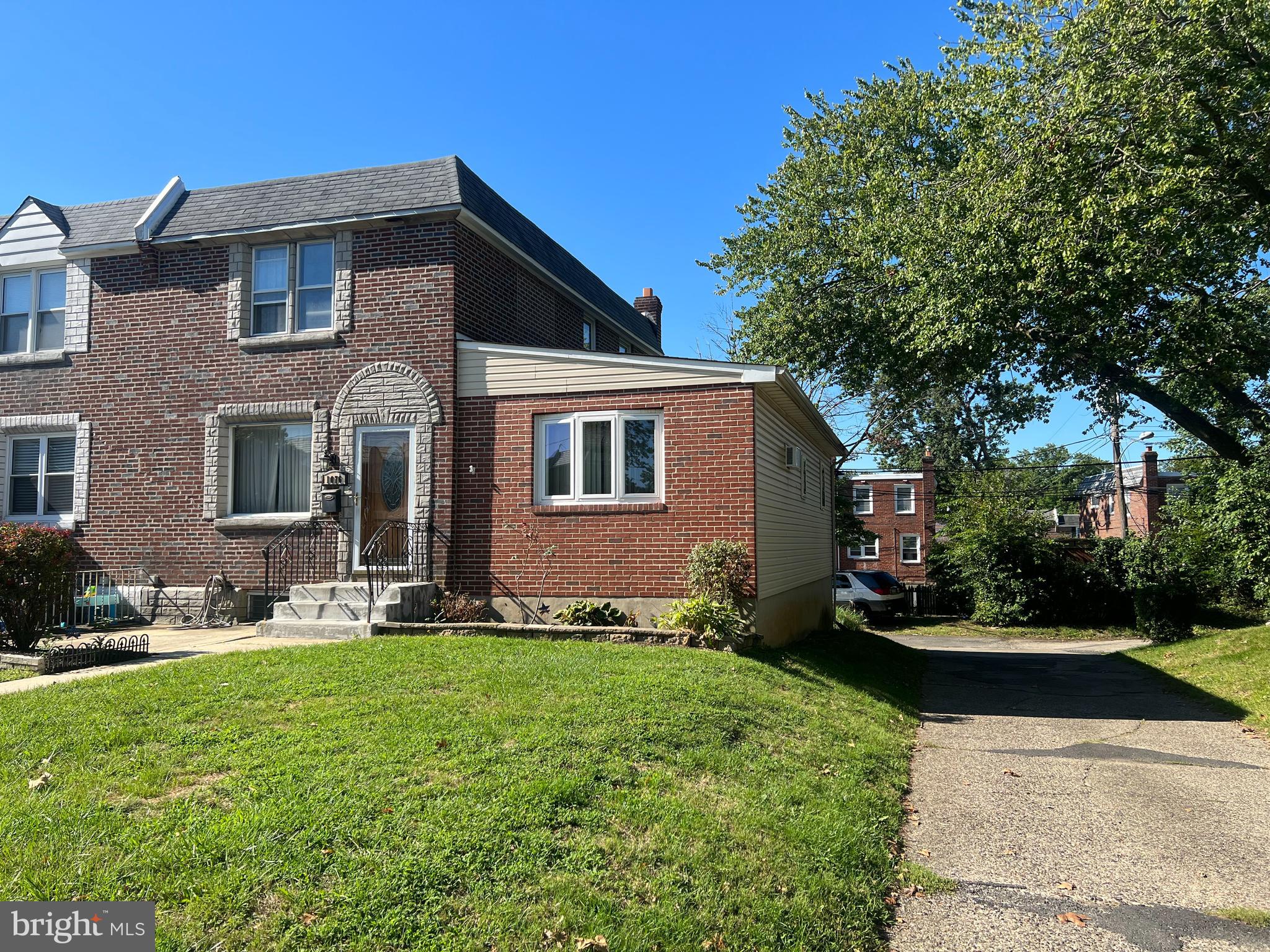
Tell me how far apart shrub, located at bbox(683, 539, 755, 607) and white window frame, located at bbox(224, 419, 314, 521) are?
6228mm

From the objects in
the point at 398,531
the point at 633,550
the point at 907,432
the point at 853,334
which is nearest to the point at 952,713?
the point at 633,550

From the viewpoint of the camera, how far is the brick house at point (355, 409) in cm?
1154

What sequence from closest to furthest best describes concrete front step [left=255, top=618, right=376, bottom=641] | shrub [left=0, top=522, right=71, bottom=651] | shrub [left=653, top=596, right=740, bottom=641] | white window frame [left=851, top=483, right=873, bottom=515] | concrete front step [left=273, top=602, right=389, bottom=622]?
shrub [left=0, top=522, right=71, bottom=651], shrub [left=653, top=596, right=740, bottom=641], concrete front step [left=255, top=618, right=376, bottom=641], concrete front step [left=273, top=602, right=389, bottom=622], white window frame [left=851, top=483, right=873, bottom=515]

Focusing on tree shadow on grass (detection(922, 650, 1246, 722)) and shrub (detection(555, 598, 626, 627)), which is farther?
shrub (detection(555, 598, 626, 627))

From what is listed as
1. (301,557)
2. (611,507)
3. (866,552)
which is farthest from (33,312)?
(866,552)

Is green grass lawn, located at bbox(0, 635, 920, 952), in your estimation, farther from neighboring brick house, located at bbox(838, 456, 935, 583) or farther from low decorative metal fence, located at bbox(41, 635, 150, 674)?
neighboring brick house, located at bbox(838, 456, 935, 583)

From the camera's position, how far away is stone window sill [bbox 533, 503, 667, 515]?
11.4 meters

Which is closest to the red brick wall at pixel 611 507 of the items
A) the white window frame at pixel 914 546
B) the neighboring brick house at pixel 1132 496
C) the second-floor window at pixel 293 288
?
the second-floor window at pixel 293 288

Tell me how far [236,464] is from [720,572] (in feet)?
26.9

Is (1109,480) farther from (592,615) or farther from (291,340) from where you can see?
(291,340)

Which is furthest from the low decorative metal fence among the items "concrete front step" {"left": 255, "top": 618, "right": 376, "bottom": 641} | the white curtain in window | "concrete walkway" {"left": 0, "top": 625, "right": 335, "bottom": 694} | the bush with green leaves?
the bush with green leaves

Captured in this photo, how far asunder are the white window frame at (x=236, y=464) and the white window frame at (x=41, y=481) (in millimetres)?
2842

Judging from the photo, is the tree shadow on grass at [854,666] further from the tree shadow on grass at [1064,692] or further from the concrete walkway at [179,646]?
the concrete walkway at [179,646]
